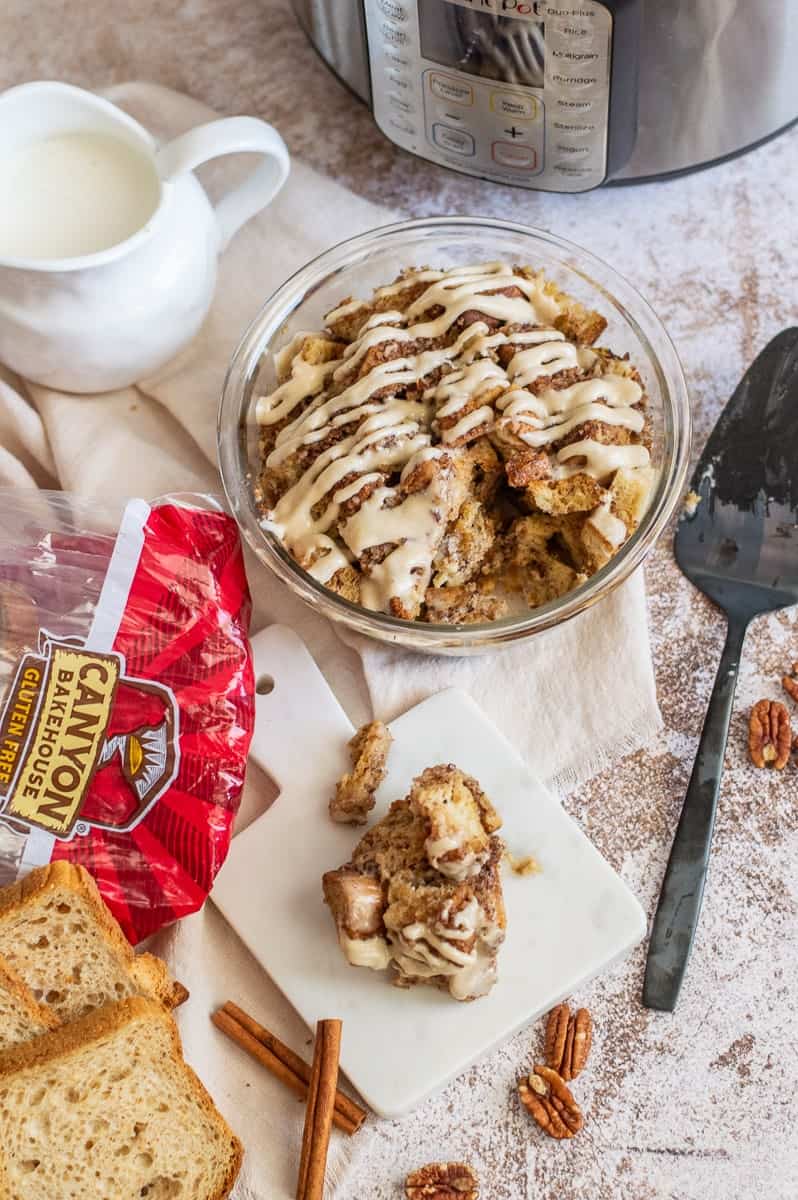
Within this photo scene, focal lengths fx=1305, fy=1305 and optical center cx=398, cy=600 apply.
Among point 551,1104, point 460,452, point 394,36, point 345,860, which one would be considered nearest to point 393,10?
point 394,36

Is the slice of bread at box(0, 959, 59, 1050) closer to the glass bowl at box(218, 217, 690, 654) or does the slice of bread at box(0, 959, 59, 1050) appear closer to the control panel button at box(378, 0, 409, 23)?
the glass bowl at box(218, 217, 690, 654)

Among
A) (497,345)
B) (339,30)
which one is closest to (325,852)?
(497,345)

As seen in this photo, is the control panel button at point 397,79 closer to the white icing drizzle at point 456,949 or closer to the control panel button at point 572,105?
the control panel button at point 572,105

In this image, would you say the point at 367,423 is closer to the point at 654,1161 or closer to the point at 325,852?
the point at 325,852

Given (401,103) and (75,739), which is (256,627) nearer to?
(75,739)

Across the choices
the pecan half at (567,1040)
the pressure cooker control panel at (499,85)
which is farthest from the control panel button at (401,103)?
the pecan half at (567,1040)
